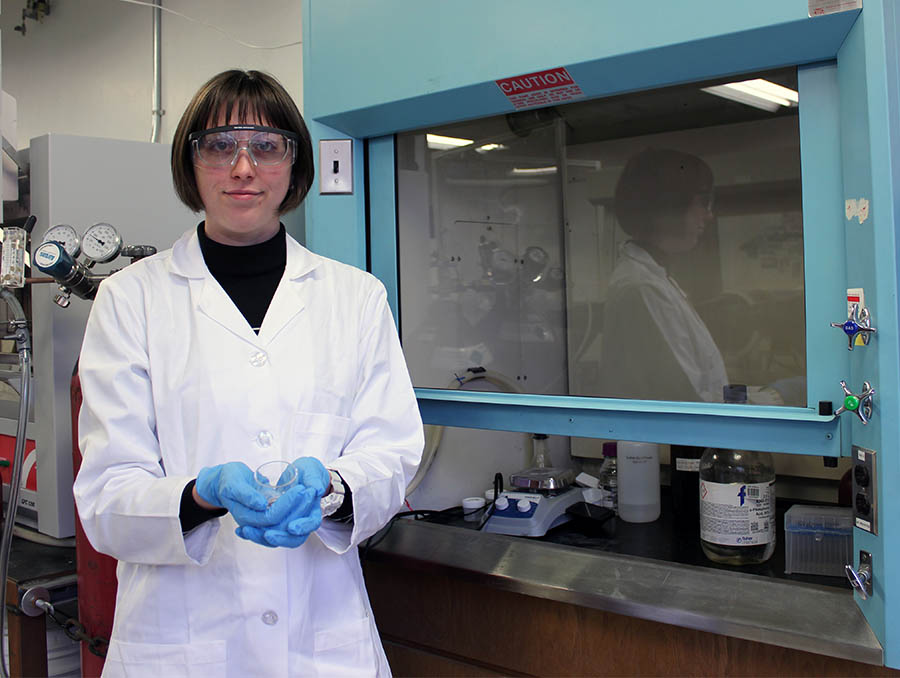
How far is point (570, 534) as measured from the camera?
158 cm

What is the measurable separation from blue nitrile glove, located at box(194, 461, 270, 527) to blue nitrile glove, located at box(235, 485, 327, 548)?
0.04 ft

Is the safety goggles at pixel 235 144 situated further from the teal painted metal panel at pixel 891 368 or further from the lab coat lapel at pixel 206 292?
the teal painted metal panel at pixel 891 368

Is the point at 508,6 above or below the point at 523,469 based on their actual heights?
above

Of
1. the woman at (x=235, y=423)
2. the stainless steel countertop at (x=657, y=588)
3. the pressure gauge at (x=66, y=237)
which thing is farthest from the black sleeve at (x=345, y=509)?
the pressure gauge at (x=66, y=237)

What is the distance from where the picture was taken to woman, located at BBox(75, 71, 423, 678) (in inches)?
37.2

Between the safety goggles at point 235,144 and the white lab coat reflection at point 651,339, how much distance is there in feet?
2.91

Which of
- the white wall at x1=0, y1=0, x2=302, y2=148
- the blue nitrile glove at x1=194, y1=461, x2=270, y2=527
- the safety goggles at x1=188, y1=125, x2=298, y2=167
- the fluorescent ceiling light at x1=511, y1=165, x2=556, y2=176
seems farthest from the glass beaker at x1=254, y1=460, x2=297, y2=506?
the white wall at x1=0, y1=0, x2=302, y2=148

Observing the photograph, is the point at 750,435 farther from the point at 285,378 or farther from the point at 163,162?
the point at 163,162

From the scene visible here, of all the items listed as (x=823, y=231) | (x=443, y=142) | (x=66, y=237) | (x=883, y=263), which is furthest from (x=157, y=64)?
(x=883, y=263)

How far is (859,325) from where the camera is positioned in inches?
40.3

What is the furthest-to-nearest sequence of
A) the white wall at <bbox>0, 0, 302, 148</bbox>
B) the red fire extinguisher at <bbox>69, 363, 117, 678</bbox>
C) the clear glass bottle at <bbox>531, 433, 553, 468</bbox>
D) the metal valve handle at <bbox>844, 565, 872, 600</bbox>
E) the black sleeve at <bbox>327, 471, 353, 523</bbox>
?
the white wall at <bbox>0, 0, 302, 148</bbox> < the clear glass bottle at <bbox>531, 433, 553, 468</bbox> < the red fire extinguisher at <bbox>69, 363, 117, 678</bbox> < the metal valve handle at <bbox>844, 565, 872, 600</bbox> < the black sleeve at <bbox>327, 471, 353, 523</bbox>

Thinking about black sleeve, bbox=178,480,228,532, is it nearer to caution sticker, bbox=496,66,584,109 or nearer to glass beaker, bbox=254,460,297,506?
glass beaker, bbox=254,460,297,506

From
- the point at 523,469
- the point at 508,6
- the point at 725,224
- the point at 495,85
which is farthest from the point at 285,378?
the point at 725,224

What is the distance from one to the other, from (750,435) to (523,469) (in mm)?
769
